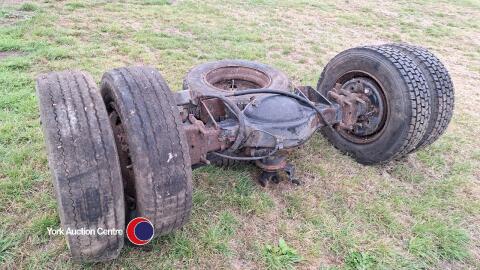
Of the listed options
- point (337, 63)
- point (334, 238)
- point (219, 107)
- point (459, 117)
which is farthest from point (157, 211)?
point (459, 117)

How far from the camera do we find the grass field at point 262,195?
2535 millimetres

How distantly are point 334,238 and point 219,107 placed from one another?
125cm

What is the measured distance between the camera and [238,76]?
399 centimetres

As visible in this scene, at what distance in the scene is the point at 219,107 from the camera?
2959 mm

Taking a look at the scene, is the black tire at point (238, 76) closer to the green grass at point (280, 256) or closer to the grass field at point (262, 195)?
the grass field at point (262, 195)

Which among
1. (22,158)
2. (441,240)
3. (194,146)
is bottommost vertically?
(441,240)

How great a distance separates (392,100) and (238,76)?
1.52 metres

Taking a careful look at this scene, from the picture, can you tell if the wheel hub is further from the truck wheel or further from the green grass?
the green grass

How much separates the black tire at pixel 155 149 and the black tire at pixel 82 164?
0.11 m

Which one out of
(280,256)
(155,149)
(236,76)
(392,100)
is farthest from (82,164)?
(392,100)

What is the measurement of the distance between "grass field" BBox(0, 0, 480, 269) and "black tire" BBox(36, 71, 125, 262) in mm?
405

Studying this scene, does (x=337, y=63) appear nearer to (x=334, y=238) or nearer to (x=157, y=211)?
(x=334, y=238)

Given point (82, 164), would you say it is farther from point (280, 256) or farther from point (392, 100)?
point (392, 100)

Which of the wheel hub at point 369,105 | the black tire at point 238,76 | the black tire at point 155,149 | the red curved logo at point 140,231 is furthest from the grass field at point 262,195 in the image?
the black tire at point 238,76
